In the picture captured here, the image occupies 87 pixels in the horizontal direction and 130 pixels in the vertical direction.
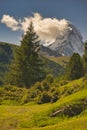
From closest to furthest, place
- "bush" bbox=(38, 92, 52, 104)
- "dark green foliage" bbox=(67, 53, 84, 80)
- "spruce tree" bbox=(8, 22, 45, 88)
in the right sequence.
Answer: "bush" bbox=(38, 92, 52, 104) → "spruce tree" bbox=(8, 22, 45, 88) → "dark green foliage" bbox=(67, 53, 84, 80)

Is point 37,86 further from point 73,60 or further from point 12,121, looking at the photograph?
point 73,60

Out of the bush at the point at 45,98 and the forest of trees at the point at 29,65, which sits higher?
the forest of trees at the point at 29,65

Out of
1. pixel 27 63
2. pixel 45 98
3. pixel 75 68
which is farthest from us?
pixel 75 68

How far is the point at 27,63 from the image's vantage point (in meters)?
67.5

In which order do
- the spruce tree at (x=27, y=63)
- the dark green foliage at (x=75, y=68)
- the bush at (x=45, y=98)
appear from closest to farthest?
the bush at (x=45, y=98)
the spruce tree at (x=27, y=63)
the dark green foliage at (x=75, y=68)

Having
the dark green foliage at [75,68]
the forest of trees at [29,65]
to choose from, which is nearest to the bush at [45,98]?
the forest of trees at [29,65]

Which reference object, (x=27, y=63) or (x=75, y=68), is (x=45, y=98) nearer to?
(x=27, y=63)

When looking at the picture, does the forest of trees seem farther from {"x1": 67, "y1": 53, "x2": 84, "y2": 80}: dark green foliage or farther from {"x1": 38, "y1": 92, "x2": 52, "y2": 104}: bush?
{"x1": 38, "y1": 92, "x2": 52, "y2": 104}: bush

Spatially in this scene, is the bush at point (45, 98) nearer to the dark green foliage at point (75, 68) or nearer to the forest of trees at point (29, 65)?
the forest of trees at point (29, 65)

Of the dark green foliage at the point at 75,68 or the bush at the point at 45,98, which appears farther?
the dark green foliage at the point at 75,68

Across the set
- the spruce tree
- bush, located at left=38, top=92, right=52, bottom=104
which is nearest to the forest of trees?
the spruce tree

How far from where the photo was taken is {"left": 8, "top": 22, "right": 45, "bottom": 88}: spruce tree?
67.0 m

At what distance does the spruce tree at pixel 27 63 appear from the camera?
67000 millimetres

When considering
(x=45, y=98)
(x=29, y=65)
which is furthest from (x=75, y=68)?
(x=45, y=98)
